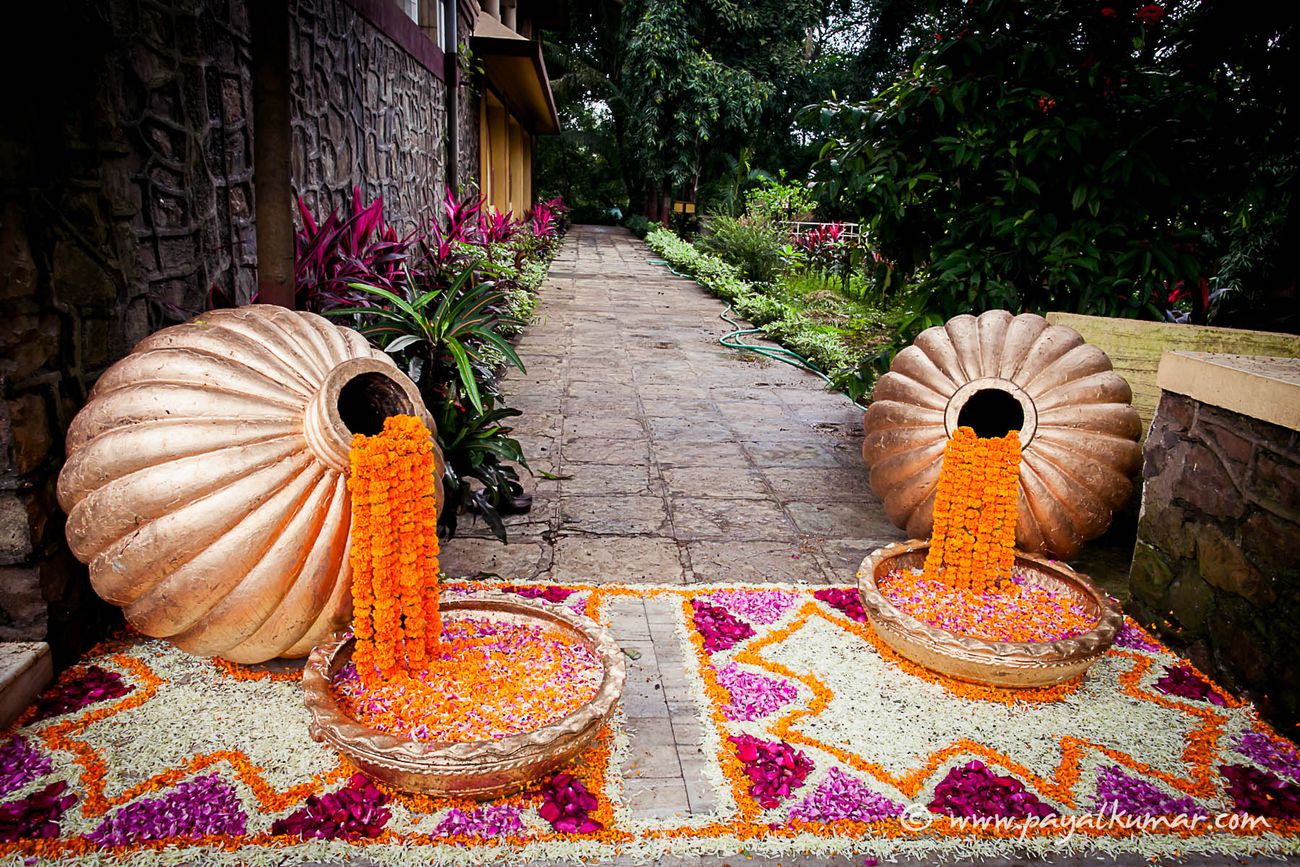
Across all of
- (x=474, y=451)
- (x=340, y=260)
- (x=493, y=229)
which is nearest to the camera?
(x=474, y=451)

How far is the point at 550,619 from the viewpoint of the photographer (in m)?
2.40

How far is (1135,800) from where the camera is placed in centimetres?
208

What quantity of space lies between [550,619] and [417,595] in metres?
0.40

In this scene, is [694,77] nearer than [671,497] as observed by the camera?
No

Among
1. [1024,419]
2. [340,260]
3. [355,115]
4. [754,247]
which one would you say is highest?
[355,115]

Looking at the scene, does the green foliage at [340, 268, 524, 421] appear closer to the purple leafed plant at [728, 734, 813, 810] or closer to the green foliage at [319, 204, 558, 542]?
the green foliage at [319, 204, 558, 542]

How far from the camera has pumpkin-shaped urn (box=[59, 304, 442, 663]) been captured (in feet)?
7.30

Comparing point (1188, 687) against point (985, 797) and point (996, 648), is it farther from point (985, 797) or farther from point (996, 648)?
point (985, 797)

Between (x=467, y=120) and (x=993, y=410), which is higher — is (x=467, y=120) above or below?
above

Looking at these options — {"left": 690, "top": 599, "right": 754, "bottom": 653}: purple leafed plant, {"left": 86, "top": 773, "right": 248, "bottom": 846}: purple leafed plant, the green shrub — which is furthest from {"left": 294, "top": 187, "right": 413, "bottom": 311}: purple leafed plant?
the green shrub

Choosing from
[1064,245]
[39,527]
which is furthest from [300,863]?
[1064,245]

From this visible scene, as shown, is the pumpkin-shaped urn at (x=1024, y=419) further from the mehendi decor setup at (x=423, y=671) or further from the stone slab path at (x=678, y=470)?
the mehendi decor setup at (x=423, y=671)

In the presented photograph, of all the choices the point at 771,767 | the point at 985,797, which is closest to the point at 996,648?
the point at 985,797

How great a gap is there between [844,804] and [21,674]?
7.09 feet
